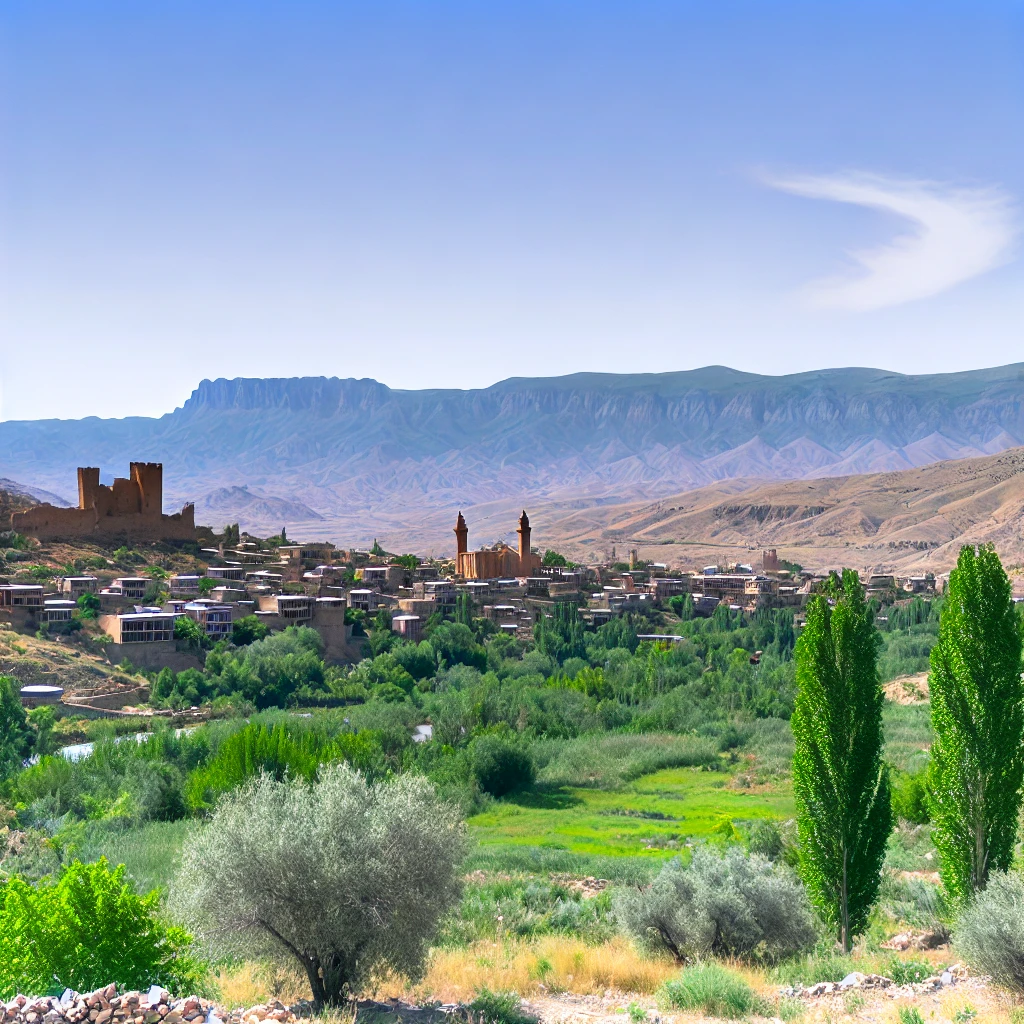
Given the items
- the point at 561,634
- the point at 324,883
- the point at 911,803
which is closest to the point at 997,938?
the point at 324,883

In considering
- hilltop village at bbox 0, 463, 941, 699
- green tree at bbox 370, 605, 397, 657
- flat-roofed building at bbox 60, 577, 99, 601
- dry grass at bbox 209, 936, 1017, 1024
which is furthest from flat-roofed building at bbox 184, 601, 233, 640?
dry grass at bbox 209, 936, 1017, 1024

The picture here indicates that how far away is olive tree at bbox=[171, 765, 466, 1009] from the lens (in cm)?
1005

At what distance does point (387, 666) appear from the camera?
44.7 metres

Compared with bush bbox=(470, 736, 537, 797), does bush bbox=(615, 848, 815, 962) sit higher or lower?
higher

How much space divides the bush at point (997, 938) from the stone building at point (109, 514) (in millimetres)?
50296

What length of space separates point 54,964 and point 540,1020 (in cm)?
407

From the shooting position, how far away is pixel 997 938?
10.4m

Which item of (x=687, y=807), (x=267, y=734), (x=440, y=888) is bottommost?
(x=687, y=807)

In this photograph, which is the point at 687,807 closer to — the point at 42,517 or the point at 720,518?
the point at 42,517

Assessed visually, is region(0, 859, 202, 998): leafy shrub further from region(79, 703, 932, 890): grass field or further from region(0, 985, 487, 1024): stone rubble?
region(79, 703, 932, 890): grass field

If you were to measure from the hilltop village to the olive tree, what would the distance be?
26056 mm

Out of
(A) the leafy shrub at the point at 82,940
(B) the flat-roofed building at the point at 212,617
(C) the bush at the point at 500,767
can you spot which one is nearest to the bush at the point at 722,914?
(A) the leafy shrub at the point at 82,940

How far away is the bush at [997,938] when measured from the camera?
10.3 meters

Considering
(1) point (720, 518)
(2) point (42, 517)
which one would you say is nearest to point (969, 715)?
(2) point (42, 517)
